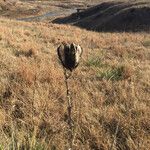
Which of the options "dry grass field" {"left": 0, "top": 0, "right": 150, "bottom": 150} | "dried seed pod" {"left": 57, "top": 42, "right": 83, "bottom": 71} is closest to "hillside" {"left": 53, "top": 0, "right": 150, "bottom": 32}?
"dry grass field" {"left": 0, "top": 0, "right": 150, "bottom": 150}

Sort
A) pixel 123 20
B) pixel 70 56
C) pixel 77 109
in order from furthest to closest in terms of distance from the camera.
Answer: pixel 123 20 → pixel 77 109 → pixel 70 56

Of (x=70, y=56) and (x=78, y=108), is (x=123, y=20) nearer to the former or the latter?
(x=78, y=108)

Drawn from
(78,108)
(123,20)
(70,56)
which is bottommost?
(123,20)

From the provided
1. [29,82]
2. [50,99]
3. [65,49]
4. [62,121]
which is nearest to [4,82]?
[29,82]

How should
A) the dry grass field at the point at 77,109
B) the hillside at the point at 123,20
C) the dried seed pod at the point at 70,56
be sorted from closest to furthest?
the dried seed pod at the point at 70,56, the dry grass field at the point at 77,109, the hillside at the point at 123,20

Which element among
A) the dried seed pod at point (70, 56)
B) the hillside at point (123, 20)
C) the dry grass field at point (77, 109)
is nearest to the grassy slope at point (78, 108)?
the dry grass field at point (77, 109)

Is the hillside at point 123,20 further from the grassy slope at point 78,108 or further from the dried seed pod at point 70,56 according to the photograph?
the dried seed pod at point 70,56

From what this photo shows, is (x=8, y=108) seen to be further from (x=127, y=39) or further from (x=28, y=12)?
(x=28, y=12)

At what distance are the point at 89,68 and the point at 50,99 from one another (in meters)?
3.12

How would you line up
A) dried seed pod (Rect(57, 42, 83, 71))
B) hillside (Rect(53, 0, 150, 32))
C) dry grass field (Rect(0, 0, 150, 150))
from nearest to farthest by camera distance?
1. dried seed pod (Rect(57, 42, 83, 71))
2. dry grass field (Rect(0, 0, 150, 150))
3. hillside (Rect(53, 0, 150, 32))

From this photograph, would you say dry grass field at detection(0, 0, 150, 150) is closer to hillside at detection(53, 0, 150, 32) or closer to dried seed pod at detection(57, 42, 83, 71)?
dried seed pod at detection(57, 42, 83, 71)

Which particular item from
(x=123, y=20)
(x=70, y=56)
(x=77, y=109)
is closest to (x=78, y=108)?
(x=77, y=109)

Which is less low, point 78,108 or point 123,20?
point 78,108

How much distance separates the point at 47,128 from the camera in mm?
4570
